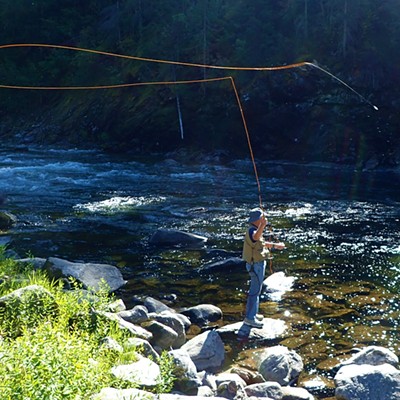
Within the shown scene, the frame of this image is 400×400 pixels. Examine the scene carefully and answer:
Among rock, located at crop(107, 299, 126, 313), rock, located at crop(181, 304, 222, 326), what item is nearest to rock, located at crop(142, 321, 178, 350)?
rock, located at crop(107, 299, 126, 313)

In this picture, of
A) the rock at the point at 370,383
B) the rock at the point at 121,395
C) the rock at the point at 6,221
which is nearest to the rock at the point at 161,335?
the rock at the point at 370,383

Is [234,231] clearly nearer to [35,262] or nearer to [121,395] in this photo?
[35,262]

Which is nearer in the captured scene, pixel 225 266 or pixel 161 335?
pixel 161 335

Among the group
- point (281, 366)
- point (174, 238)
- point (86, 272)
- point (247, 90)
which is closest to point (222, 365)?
point (281, 366)

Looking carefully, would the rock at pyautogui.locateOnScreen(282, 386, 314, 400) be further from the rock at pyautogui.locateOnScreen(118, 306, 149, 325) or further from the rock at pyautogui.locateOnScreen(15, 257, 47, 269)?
the rock at pyautogui.locateOnScreen(15, 257, 47, 269)

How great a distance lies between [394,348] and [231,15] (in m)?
34.6

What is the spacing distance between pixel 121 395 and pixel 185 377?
1.42 metres

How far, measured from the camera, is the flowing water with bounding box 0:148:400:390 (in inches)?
350

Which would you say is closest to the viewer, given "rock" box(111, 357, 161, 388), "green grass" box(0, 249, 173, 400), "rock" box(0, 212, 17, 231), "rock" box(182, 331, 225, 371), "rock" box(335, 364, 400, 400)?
"green grass" box(0, 249, 173, 400)

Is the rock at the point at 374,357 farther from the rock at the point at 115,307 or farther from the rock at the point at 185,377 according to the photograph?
the rock at the point at 115,307

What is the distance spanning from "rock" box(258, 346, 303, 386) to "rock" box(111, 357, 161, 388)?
1.69 meters

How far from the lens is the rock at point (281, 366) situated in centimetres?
665

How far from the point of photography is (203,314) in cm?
877

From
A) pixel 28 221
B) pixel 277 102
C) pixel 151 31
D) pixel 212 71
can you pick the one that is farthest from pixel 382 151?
pixel 151 31
